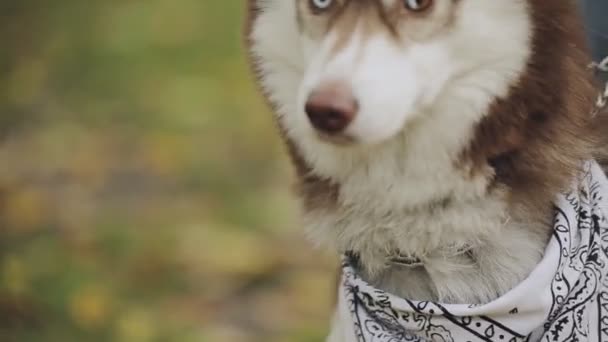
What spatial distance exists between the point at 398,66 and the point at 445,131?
0.69 ft

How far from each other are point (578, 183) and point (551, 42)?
12.9 inches

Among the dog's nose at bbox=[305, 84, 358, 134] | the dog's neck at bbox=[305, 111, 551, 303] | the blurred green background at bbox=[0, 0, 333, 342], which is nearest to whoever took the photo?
the dog's nose at bbox=[305, 84, 358, 134]

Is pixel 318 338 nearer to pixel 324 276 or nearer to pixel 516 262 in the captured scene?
pixel 324 276

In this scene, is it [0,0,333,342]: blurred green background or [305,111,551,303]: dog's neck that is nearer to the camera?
[305,111,551,303]: dog's neck

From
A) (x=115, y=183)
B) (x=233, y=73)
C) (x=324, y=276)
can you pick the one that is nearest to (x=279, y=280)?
(x=324, y=276)

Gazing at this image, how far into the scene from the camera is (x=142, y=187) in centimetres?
492

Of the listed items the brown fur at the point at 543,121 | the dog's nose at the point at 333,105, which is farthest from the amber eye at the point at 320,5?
the brown fur at the point at 543,121

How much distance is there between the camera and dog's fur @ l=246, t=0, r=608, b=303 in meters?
2.07

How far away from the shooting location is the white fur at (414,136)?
6.67 feet

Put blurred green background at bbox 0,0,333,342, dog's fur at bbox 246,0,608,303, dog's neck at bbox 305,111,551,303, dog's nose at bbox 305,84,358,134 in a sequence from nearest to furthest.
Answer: dog's nose at bbox 305,84,358,134
dog's fur at bbox 246,0,608,303
dog's neck at bbox 305,111,551,303
blurred green background at bbox 0,0,333,342

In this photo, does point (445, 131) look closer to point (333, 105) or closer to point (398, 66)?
point (398, 66)

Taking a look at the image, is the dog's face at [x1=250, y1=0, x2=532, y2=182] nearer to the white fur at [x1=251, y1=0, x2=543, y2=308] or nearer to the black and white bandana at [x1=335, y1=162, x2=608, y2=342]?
the white fur at [x1=251, y1=0, x2=543, y2=308]

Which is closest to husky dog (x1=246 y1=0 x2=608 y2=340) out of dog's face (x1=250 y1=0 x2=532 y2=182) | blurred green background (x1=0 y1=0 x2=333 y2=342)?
dog's face (x1=250 y1=0 x2=532 y2=182)

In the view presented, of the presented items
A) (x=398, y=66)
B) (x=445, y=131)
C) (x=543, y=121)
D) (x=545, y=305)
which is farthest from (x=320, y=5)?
(x=545, y=305)
